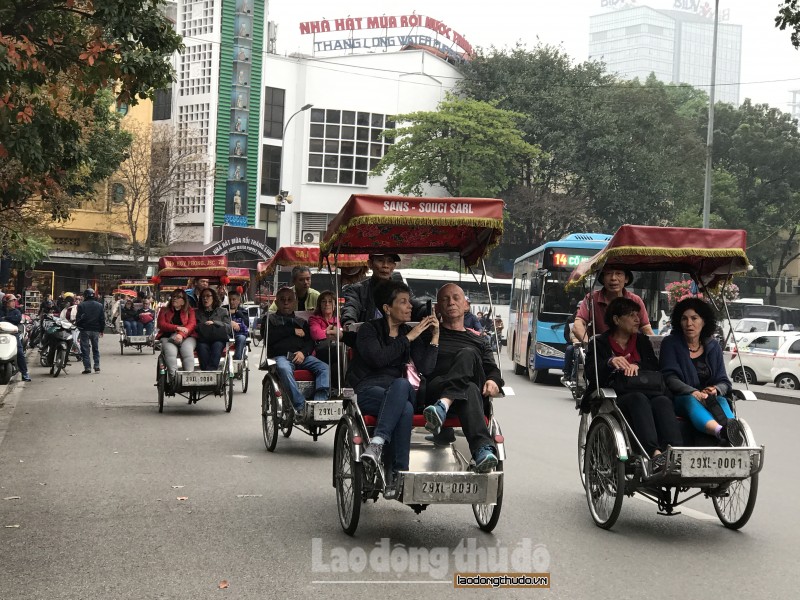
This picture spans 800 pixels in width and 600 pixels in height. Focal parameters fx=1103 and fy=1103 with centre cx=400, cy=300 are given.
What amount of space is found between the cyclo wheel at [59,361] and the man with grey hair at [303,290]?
37.7ft

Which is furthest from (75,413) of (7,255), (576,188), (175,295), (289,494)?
(576,188)

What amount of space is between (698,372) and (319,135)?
177ft

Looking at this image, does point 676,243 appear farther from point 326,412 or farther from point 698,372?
point 326,412

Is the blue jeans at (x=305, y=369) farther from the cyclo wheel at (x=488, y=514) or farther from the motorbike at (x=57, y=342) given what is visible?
the motorbike at (x=57, y=342)

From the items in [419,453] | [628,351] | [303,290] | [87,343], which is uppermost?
[303,290]

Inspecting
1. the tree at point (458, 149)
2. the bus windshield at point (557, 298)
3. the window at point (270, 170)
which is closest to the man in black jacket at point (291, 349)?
the bus windshield at point (557, 298)

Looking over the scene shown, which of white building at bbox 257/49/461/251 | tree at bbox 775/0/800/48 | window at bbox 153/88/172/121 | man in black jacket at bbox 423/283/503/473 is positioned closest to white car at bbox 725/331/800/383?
tree at bbox 775/0/800/48

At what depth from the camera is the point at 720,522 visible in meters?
7.88

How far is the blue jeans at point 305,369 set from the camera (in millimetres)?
10977

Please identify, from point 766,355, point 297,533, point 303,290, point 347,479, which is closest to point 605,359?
point 347,479

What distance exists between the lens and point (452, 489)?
257 inches

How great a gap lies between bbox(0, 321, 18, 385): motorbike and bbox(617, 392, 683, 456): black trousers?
13913mm

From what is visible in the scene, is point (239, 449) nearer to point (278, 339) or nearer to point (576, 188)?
point (278, 339)

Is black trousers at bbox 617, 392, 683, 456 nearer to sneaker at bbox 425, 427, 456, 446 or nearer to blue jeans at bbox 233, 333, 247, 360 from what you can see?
sneaker at bbox 425, 427, 456, 446
